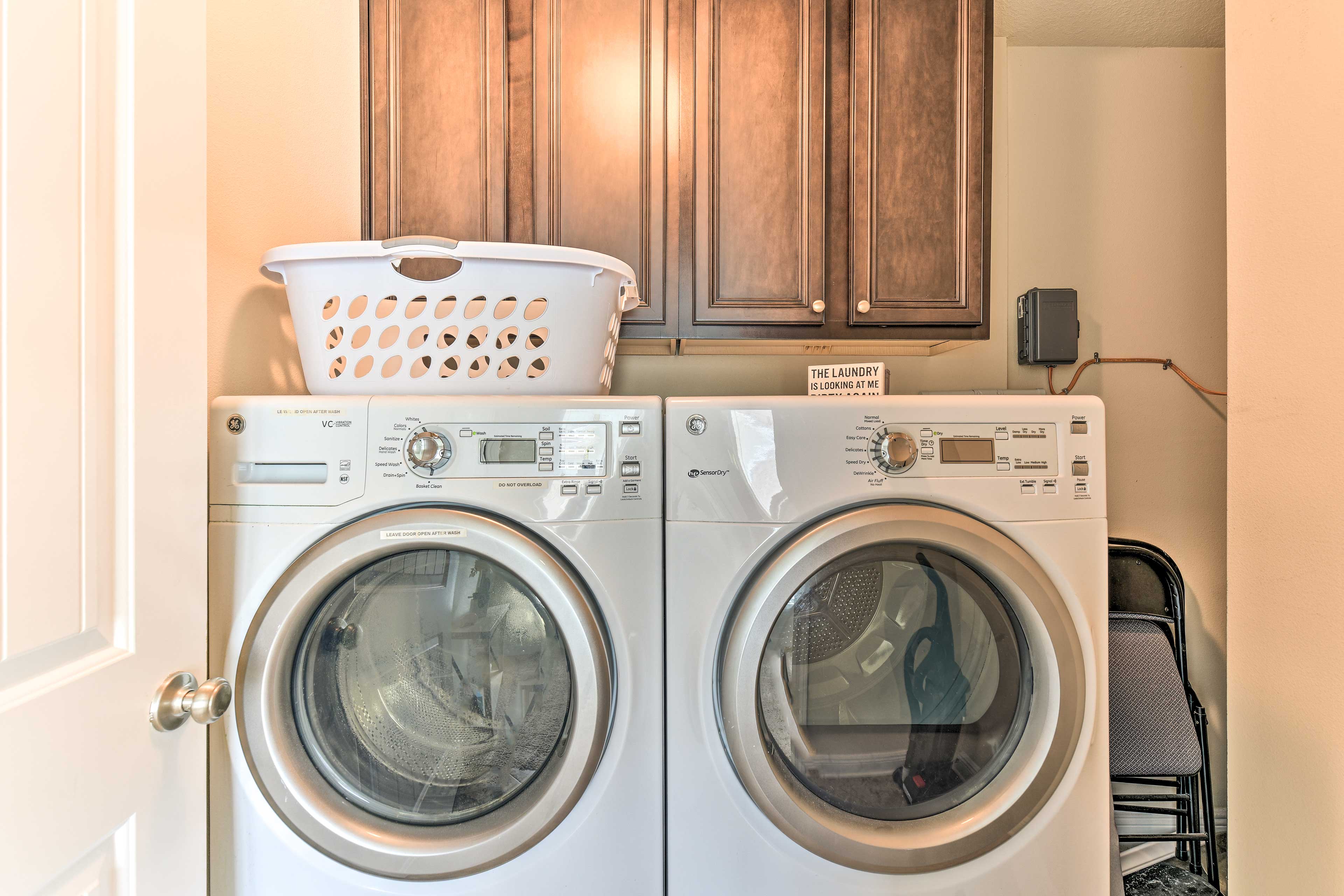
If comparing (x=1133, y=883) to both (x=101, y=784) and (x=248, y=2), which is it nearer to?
(x=101, y=784)

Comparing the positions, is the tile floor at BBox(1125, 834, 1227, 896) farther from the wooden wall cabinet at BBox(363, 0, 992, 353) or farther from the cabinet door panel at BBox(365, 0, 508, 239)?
the cabinet door panel at BBox(365, 0, 508, 239)

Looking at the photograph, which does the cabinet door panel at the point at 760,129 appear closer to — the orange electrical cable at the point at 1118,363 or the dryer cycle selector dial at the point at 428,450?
the dryer cycle selector dial at the point at 428,450

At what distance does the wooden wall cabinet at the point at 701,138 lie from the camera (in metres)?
1.33

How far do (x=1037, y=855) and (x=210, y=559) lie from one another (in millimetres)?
1311

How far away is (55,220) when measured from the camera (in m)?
0.58

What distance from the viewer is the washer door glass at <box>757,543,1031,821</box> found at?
94 centimetres

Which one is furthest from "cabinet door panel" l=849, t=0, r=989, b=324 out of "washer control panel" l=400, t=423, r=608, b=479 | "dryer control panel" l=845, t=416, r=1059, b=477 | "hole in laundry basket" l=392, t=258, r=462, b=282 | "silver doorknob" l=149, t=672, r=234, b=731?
"silver doorknob" l=149, t=672, r=234, b=731

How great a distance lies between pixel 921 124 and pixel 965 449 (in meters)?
0.83

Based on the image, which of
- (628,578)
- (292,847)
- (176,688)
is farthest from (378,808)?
(628,578)

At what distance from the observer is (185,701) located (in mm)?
702

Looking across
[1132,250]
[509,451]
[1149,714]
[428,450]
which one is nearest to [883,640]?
[509,451]

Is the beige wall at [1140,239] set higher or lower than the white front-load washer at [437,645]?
higher

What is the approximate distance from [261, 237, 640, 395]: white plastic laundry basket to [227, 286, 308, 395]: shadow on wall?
15 cm

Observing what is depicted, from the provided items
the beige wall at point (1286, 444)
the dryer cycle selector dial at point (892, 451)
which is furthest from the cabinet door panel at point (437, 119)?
the beige wall at point (1286, 444)
